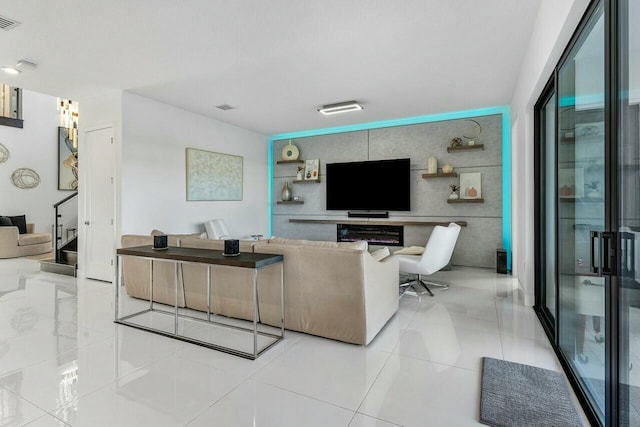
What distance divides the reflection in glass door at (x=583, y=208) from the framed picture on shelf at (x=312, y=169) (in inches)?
206

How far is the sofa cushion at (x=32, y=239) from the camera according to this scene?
24.5 feet

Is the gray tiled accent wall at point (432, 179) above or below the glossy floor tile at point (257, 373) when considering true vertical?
above

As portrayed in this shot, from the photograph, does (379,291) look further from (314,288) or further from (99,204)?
(99,204)

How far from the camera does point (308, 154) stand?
7.64 metres

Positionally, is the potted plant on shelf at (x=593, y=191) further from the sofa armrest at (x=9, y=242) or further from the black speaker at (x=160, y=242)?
the sofa armrest at (x=9, y=242)

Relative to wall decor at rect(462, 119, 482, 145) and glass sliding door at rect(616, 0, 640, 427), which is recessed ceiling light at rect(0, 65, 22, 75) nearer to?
glass sliding door at rect(616, 0, 640, 427)

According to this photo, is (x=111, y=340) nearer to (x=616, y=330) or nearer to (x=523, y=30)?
(x=616, y=330)

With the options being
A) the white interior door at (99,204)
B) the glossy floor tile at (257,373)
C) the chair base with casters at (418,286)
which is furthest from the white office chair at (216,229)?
the chair base with casters at (418,286)

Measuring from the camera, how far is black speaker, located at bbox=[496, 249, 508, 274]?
5.52m

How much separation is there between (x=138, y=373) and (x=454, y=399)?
6.62 feet

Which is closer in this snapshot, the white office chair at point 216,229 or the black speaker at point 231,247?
the black speaker at point 231,247

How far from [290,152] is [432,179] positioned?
10.4 feet

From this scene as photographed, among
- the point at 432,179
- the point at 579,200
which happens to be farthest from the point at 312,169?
the point at 579,200

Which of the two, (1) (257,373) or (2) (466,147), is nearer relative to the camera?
(1) (257,373)
